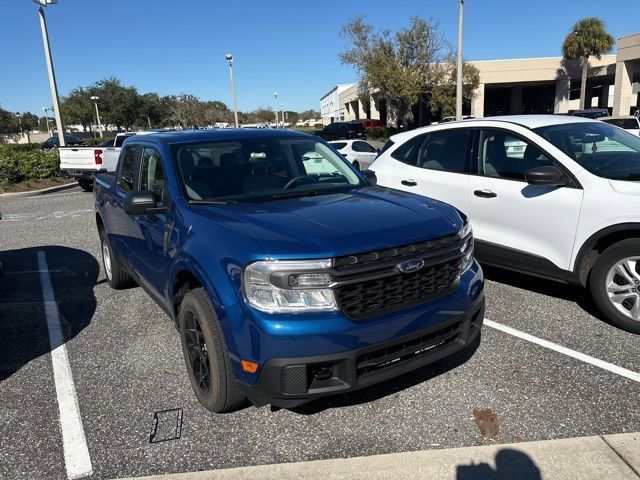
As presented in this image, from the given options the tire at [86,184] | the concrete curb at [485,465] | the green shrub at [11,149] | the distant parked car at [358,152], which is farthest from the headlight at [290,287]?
the green shrub at [11,149]

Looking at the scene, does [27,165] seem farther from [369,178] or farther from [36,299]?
[369,178]

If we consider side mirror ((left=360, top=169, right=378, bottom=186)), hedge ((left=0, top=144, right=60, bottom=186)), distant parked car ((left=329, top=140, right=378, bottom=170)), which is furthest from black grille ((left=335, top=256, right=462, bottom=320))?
hedge ((left=0, top=144, right=60, bottom=186))

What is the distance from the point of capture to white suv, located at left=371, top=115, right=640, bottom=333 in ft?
13.7

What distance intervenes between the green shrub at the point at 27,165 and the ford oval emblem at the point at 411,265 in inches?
674

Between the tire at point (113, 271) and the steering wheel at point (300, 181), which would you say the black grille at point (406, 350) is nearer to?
the steering wheel at point (300, 181)

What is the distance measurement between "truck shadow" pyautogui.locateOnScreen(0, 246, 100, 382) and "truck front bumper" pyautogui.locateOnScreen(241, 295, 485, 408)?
98.8 inches

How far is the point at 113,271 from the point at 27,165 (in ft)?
45.6

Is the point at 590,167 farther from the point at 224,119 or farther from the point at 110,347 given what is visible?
the point at 224,119

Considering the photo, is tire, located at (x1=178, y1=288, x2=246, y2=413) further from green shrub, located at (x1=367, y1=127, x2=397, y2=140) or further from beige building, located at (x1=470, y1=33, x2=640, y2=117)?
green shrub, located at (x1=367, y1=127, x2=397, y2=140)

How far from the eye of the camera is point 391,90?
3947 centimetres

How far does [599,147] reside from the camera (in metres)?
4.86

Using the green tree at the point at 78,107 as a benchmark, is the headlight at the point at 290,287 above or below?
below

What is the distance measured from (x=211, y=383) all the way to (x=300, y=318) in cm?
85

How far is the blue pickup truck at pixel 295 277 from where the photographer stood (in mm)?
2660
